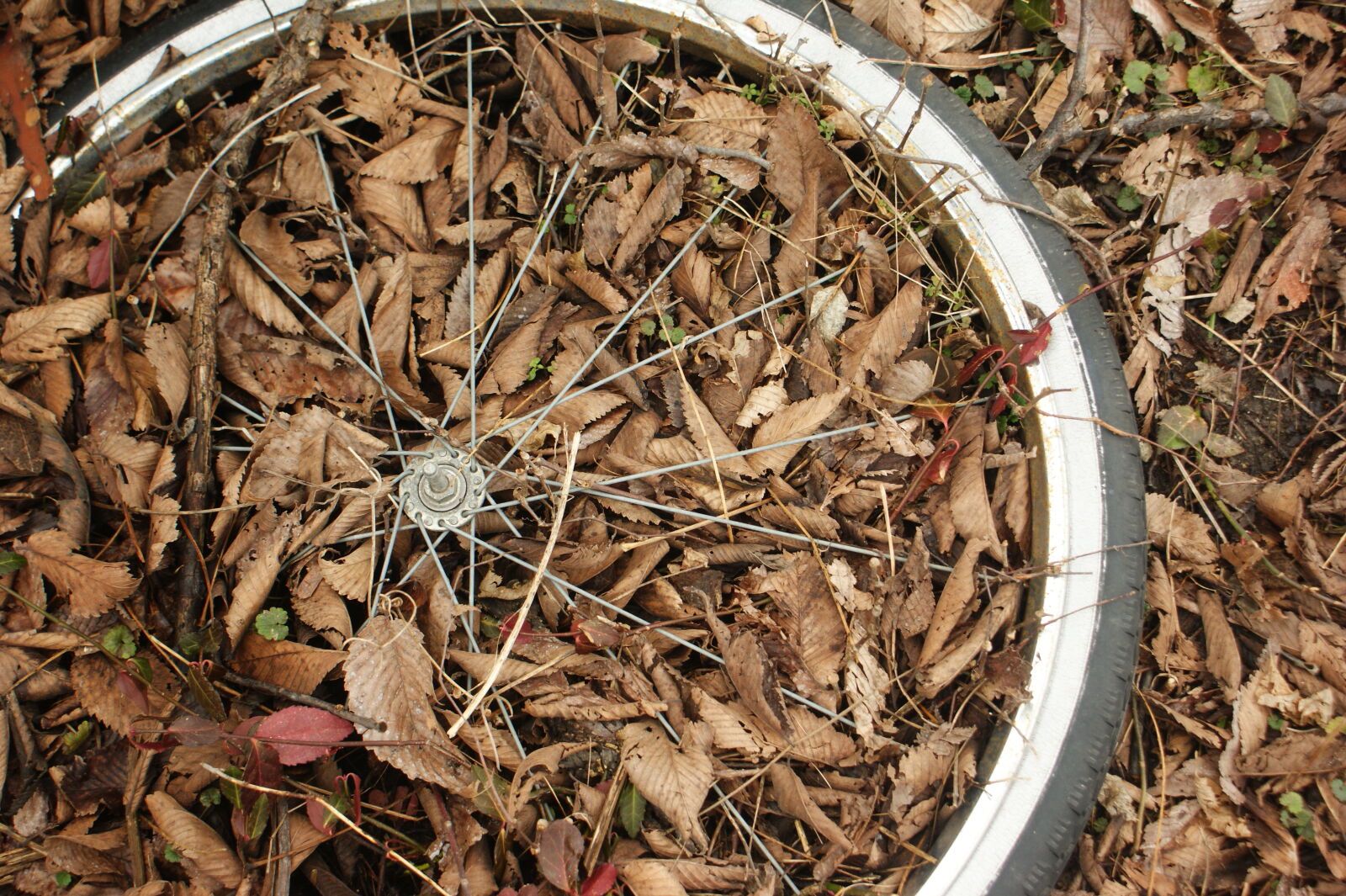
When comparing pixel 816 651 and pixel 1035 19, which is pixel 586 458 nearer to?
pixel 816 651

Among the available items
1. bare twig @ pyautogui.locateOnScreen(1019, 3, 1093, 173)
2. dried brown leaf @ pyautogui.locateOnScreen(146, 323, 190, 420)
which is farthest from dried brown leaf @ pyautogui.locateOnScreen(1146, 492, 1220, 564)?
dried brown leaf @ pyautogui.locateOnScreen(146, 323, 190, 420)

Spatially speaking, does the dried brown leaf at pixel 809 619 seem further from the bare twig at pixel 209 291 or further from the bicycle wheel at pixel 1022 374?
the bare twig at pixel 209 291

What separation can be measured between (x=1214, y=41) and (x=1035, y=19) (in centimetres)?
47

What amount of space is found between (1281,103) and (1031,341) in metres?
1.02

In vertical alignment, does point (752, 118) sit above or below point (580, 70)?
below

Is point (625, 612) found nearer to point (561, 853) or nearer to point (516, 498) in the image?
point (516, 498)

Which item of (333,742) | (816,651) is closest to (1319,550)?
(816,651)

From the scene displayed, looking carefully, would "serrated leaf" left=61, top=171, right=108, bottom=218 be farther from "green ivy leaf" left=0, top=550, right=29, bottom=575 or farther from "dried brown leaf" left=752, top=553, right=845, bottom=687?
"dried brown leaf" left=752, top=553, right=845, bottom=687

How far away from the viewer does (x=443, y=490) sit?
153cm

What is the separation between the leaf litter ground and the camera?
1.40 m

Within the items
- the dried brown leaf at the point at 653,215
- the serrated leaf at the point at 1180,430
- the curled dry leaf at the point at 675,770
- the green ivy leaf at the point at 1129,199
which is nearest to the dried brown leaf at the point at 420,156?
the dried brown leaf at the point at 653,215

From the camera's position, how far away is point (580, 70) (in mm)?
1713

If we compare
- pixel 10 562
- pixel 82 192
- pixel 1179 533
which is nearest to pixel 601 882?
pixel 10 562

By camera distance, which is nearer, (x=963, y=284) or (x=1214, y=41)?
(x=963, y=284)
